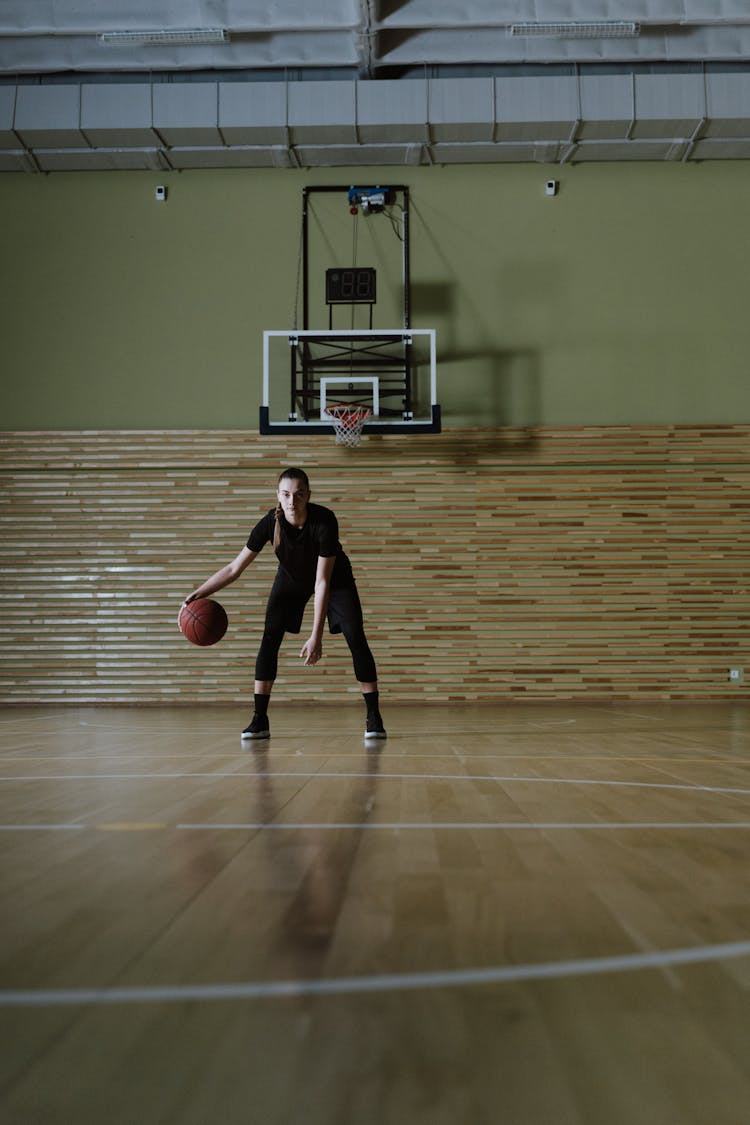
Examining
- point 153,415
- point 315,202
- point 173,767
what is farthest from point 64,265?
point 173,767

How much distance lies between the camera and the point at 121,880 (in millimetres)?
1729

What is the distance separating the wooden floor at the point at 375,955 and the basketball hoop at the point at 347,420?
6.01m

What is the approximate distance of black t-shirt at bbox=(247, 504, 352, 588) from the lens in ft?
15.5

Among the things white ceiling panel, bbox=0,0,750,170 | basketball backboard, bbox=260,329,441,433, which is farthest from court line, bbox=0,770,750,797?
white ceiling panel, bbox=0,0,750,170

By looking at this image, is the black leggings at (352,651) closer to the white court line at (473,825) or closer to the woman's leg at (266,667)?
the woman's leg at (266,667)

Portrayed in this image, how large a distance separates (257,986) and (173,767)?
271 cm

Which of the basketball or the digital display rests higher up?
the digital display

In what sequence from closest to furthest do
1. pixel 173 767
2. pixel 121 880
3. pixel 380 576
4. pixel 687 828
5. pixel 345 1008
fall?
pixel 345 1008 < pixel 121 880 < pixel 687 828 < pixel 173 767 < pixel 380 576

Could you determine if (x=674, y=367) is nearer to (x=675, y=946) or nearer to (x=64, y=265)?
(x=64, y=265)

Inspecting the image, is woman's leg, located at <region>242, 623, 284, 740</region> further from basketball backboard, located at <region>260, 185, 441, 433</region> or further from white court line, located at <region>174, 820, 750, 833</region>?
basketball backboard, located at <region>260, 185, 441, 433</region>

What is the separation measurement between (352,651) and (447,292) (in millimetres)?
5674

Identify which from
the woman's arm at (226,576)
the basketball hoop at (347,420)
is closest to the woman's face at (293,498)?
the woman's arm at (226,576)

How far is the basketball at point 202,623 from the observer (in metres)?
5.46

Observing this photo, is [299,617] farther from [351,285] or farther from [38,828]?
[351,285]
